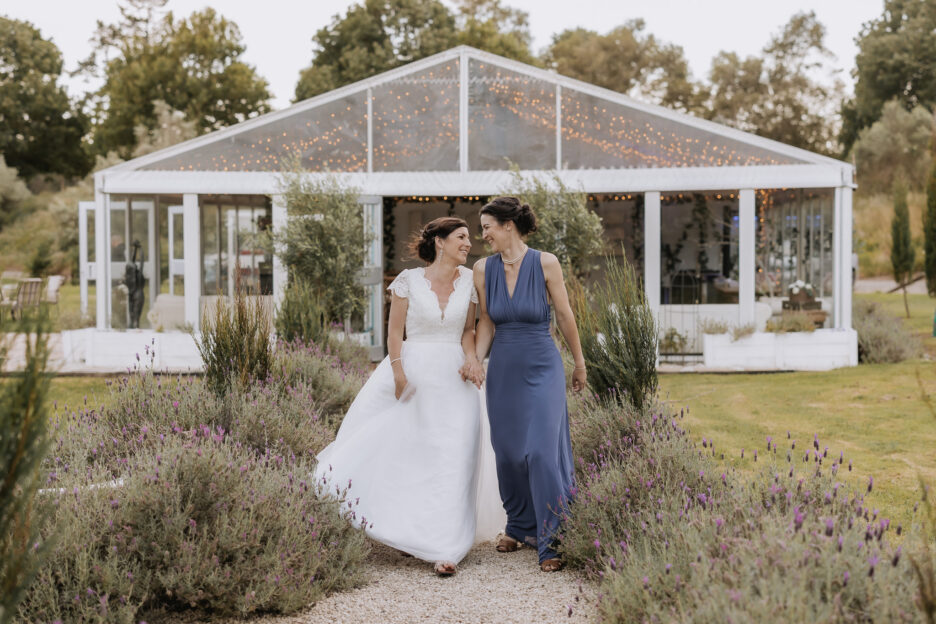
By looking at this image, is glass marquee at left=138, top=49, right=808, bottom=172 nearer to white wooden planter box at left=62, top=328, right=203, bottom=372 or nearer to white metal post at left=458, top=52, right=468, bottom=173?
white metal post at left=458, top=52, right=468, bottom=173

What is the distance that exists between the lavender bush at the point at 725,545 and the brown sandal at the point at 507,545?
48 cm

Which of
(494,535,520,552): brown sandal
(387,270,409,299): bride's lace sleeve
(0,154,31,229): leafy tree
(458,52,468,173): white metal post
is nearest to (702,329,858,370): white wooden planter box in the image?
(458,52,468,173): white metal post

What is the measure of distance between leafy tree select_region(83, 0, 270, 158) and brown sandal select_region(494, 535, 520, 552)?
2976 cm

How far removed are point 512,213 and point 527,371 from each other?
2.53 ft

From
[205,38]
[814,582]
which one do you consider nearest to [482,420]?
[814,582]

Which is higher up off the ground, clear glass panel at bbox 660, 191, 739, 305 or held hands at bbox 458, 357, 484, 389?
clear glass panel at bbox 660, 191, 739, 305

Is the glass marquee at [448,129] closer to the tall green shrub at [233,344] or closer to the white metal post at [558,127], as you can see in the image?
the white metal post at [558,127]

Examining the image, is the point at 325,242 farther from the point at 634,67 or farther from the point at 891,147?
the point at 891,147

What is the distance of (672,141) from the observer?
1206 centimetres

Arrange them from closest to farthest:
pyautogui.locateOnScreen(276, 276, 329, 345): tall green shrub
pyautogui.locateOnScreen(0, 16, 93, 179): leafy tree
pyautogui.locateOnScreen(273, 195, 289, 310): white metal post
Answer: pyautogui.locateOnScreen(276, 276, 329, 345): tall green shrub → pyautogui.locateOnScreen(273, 195, 289, 310): white metal post → pyautogui.locateOnScreen(0, 16, 93, 179): leafy tree

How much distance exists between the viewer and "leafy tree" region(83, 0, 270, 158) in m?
32.4

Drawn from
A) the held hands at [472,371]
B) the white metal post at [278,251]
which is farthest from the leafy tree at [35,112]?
the held hands at [472,371]

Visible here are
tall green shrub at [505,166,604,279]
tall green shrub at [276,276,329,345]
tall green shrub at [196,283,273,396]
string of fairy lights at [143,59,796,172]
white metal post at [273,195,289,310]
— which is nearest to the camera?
tall green shrub at [196,283,273,396]

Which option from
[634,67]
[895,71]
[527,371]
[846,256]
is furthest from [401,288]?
[895,71]
